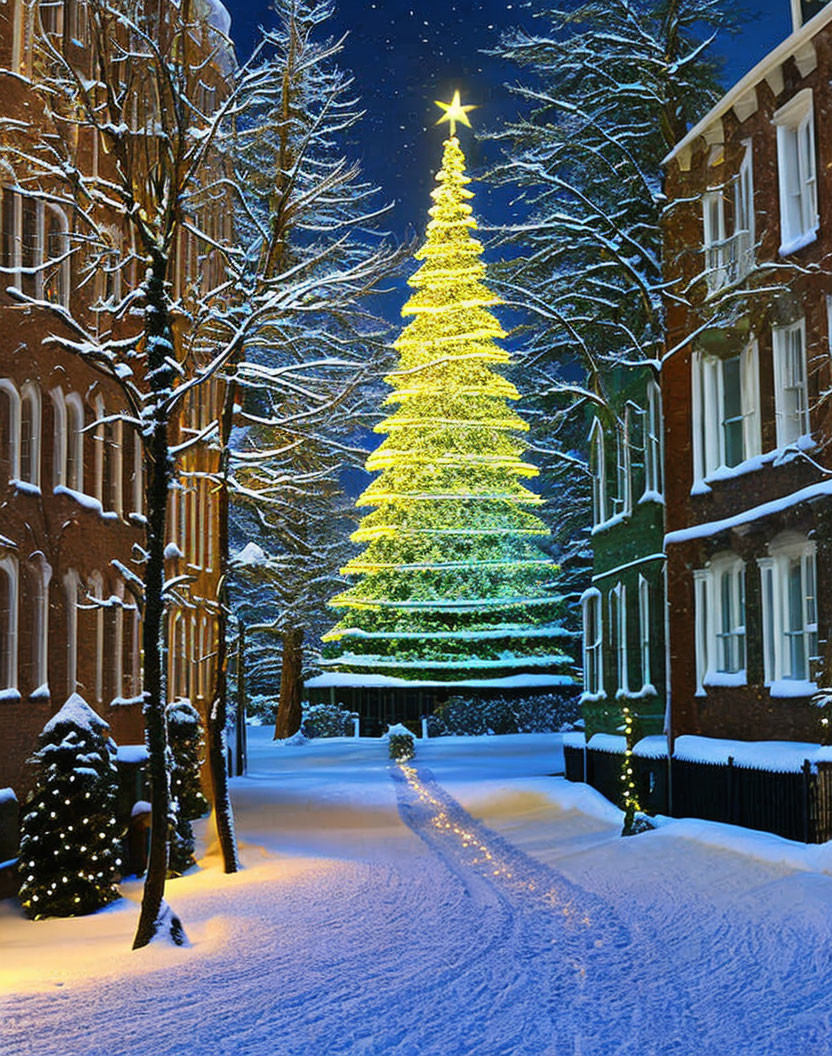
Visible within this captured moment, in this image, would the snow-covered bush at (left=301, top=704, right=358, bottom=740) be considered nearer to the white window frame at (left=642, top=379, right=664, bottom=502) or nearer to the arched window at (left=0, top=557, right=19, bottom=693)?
the white window frame at (left=642, top=379, right=664, bottom=502)

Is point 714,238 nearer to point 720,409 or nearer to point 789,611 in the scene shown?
point 720,409

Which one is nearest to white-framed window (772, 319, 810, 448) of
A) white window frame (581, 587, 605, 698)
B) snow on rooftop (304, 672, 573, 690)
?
white window frame (581, 587, 605, 698)

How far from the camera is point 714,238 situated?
79.0 feet

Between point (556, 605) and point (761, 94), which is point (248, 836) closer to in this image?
point (761, 94)

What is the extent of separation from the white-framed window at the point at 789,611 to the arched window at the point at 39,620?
1022 centimetres

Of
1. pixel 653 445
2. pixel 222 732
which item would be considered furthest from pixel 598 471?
pixel 222 732

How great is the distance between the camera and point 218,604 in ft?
62.7

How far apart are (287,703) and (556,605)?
9857mm

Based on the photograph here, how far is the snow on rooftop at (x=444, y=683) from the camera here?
48156 millimetres

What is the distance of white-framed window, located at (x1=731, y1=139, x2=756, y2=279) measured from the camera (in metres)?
22.2

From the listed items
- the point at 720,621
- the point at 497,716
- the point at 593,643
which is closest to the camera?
the point at 720,621

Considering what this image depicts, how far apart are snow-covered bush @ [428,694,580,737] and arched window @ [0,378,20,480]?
1137 inches

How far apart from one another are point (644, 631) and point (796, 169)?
30.3 feet

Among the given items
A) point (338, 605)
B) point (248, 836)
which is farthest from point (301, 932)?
point (338, 605)
